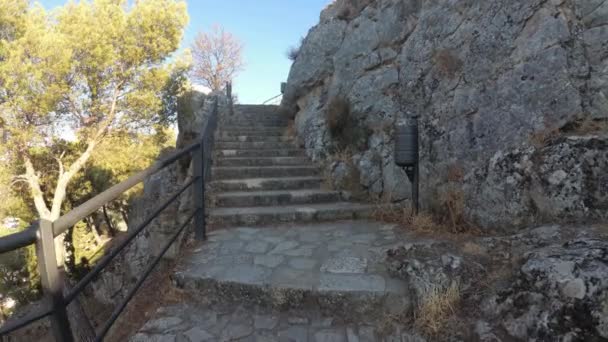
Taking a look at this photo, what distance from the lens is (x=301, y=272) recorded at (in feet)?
8.55

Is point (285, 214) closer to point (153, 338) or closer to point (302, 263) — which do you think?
point (302, 263)

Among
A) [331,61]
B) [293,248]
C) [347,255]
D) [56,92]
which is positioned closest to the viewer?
[347,255]

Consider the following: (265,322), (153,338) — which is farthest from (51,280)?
(265,322)

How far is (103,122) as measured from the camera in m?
11.5

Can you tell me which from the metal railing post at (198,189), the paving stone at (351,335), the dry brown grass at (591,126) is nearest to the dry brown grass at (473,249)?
the paving stone at (351,335)

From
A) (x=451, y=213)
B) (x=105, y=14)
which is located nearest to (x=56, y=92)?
(x=105, y=14)

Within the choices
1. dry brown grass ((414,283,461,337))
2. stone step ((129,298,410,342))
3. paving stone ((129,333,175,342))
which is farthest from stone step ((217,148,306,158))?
dry brown grass ((414,283,461,337))

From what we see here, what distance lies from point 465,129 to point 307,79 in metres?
4.51

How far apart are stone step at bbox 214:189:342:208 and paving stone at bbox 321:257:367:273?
187 centimetres

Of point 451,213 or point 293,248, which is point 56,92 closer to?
point 293,248

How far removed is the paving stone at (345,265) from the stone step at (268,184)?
2434 millimetres

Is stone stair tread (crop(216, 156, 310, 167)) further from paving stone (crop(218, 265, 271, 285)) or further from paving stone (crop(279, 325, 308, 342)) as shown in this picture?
paving stone (crop(279, 325, 308, 342))

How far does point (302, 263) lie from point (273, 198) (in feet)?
6.13

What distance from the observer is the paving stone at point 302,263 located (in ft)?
8.91
